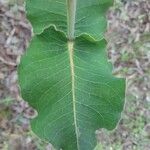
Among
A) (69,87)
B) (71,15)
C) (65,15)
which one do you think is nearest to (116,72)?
(65,15)

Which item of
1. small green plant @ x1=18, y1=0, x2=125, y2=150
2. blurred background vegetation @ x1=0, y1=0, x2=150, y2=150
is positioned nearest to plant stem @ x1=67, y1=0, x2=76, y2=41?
small green plant @ x1=18, y1=0, x2=125, y2=150

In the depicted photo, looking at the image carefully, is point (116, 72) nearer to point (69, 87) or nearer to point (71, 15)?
point (69, 87)

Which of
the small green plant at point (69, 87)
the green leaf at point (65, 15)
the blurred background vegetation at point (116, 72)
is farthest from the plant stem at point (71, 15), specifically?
the blurred background vegetation at point (116, 72)

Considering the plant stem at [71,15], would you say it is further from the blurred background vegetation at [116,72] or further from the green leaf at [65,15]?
the blurred background vegetation at [116,72]

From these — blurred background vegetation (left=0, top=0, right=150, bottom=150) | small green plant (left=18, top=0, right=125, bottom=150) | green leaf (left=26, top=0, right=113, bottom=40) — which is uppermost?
green leaf (left=26, top=0, right=113, bottom=40)

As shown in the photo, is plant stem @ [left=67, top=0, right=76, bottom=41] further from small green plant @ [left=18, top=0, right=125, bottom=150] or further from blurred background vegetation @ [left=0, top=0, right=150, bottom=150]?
blurred background vegetation @ [left=0, top=0, right=150, bottom=150]

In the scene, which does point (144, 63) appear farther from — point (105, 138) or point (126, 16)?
point (105, 138)
